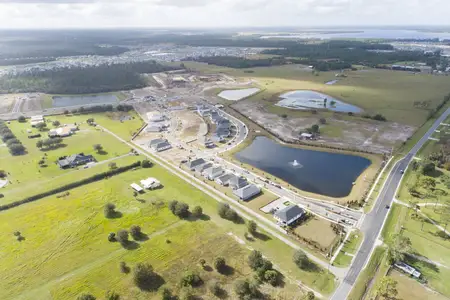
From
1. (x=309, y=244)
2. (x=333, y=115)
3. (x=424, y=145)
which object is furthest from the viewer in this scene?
(x=333, y=115)

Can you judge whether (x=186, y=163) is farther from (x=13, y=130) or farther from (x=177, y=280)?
(x=13, y=130)

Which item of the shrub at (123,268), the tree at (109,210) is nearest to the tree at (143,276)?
the shrub at (123,268)

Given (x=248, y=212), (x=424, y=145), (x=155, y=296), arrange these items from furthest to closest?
(x=424, y=145)
(x=248, y=212)
(x=155, y=296)

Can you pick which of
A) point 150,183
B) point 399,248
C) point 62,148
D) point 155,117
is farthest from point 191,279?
point 155,117

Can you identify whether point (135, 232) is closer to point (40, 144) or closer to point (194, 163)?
point (194, 163)

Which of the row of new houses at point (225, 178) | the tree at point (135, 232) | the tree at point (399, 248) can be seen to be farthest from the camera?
the row of new houses at point (225, 178)

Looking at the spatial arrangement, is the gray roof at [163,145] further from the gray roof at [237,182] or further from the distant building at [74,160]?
the gray roof at [237,182]

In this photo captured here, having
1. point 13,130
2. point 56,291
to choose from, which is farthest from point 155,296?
point 13,130
